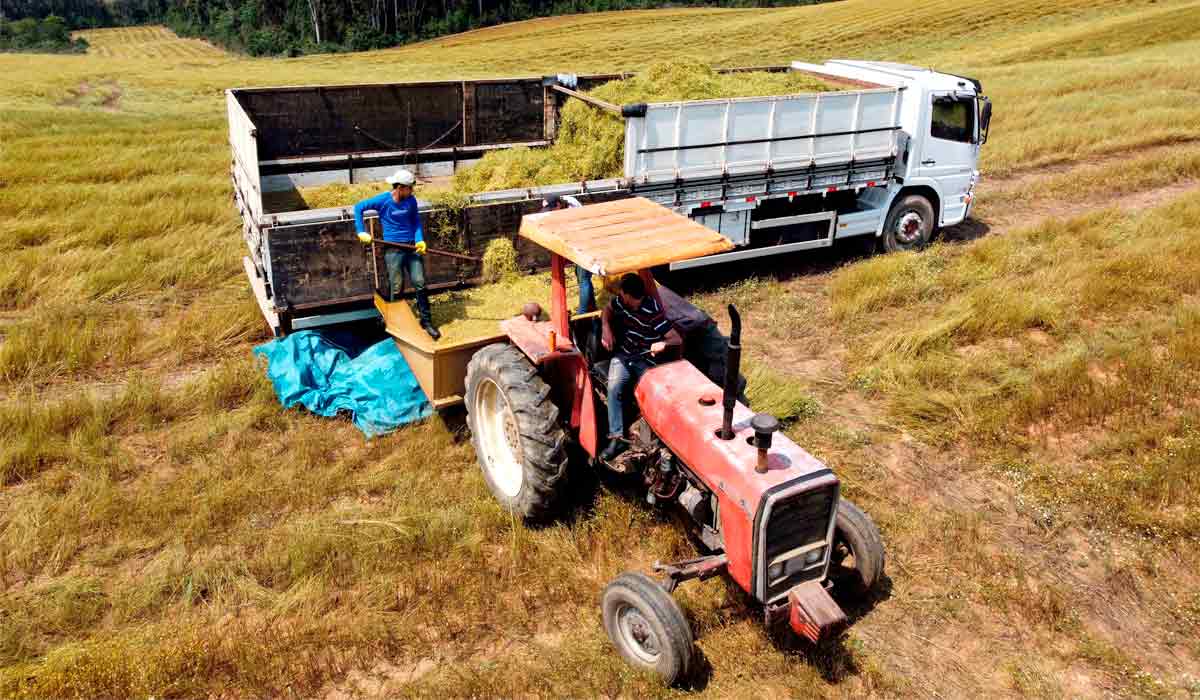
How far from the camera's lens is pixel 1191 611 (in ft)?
18.9

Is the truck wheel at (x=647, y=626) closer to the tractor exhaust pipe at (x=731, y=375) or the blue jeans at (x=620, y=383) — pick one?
the tractor exhaust pipe at (x=731, y=375)

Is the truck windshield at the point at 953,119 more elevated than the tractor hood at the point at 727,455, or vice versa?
the truck windshield at the point at 953,119

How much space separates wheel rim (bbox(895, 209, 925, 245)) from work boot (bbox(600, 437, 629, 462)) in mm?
8034

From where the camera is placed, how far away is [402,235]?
783cm

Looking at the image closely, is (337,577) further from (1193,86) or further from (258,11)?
(258,11)

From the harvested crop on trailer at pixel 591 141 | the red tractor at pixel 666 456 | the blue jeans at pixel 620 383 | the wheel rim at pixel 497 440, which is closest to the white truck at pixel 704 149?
the harvested crop on trailer at pixel 591 141

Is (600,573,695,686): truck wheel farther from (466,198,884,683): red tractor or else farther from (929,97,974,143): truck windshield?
(929,97,974,143): truck windshield

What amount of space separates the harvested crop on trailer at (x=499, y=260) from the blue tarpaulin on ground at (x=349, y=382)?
48.5 inches

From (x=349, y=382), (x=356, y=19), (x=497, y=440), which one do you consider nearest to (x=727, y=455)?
(x=497, y=440)

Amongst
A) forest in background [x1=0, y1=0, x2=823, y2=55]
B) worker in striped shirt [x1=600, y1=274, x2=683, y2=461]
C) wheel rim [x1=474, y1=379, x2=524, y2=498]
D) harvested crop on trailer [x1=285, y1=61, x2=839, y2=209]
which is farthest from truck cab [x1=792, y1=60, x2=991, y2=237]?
forest in background [x1=0, y1=0, x2=823, y2=55]

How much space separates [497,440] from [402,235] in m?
2.23

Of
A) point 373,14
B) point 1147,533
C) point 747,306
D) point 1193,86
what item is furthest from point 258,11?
point 1147,533

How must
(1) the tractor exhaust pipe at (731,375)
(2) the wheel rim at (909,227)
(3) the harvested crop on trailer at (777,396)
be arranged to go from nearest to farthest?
(1) the tractor exhaust pipe at (731,375)
(3) the harvested crop on trailer at (777,396)
(2) the wheel rim at (909,227)

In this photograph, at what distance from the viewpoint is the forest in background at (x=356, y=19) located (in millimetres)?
64125
